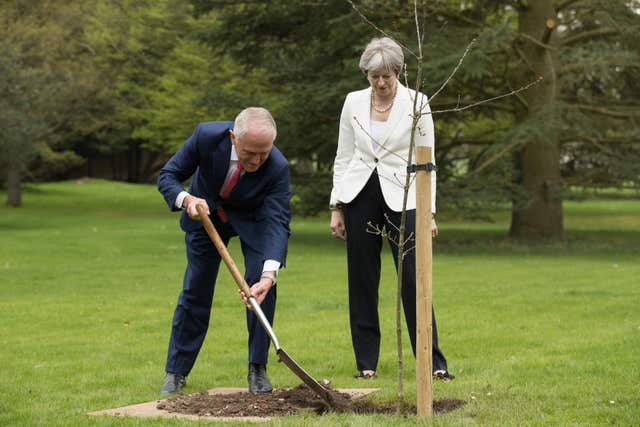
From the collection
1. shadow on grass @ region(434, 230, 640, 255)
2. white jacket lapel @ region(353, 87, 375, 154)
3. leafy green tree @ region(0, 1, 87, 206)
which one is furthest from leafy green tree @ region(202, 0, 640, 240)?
white jacket lapel @ region(353, 87, 375, 154)

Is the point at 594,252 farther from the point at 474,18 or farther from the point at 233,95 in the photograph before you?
the point at 233,95

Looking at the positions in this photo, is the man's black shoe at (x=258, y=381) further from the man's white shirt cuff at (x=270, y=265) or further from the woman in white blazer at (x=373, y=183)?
the woman in white blazer at (x=373, y=183)

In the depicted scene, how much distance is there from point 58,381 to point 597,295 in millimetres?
7045

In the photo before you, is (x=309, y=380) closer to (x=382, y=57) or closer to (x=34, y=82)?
(x=382, y=57)

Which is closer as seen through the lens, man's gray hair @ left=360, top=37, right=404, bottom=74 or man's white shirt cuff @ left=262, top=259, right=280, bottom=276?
man's white shirt cuff @ left=262, top=259, right=280, bottom=276

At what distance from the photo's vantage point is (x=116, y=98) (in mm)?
43531

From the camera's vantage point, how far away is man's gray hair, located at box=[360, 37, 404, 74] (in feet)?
20.8

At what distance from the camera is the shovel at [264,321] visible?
557 cm

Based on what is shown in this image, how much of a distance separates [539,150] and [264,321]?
1674 cm

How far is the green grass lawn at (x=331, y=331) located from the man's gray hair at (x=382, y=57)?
195cm

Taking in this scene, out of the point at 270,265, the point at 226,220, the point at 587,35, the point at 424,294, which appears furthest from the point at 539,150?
the point at 424,294

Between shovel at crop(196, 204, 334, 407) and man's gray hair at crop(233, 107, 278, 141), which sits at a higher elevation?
man's gray hair at crop(233, 107, 278, 141)

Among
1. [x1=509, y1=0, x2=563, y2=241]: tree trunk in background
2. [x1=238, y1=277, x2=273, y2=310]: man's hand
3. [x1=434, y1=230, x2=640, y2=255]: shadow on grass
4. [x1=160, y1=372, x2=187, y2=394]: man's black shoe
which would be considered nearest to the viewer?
[x1=238, y1=277, x2=273, y2=310]: man's hand

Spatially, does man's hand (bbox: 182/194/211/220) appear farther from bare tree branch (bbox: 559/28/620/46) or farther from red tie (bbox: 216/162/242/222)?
bare tree branch (bbox: 559/28/620/46)
